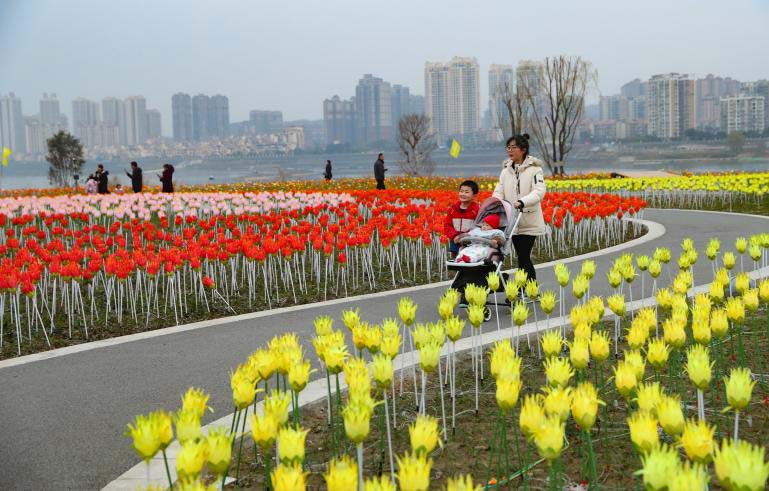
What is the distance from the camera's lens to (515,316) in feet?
17.7

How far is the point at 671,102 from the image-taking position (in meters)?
180

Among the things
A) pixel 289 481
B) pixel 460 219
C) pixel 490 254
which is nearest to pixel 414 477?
pixel 289 481

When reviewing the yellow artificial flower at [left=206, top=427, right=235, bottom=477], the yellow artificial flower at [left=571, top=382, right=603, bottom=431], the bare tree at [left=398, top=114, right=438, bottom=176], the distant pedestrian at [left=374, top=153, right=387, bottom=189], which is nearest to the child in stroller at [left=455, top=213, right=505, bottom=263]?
the yellow artificial flower at [left=571, top=382, right=603, bottom=431]

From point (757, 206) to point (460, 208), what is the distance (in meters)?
19.3

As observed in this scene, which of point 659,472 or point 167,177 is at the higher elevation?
point 167,177

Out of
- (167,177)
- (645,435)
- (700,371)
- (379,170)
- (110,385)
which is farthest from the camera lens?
(379,170)

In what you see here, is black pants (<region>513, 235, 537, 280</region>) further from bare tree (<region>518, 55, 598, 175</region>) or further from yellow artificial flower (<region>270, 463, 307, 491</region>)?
bare tree (<region>518, 55, 598, 175</region>)

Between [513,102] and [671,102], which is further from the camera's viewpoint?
[671,102]

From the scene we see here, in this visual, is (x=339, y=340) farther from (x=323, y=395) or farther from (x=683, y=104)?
(x=683, y=104)

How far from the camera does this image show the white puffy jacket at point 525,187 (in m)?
9.84

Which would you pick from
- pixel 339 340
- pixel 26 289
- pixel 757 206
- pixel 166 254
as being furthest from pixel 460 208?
pixel 757 206

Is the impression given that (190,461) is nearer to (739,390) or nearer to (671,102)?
(739,390)

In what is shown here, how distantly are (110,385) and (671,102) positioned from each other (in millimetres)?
189049

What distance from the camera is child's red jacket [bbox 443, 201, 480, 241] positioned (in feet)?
32.2
